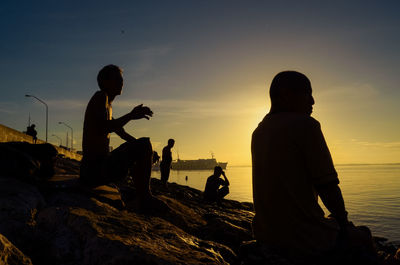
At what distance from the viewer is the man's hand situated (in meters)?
4.07

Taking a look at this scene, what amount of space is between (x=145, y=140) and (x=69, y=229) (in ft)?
5.09

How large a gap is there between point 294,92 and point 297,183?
69 cm

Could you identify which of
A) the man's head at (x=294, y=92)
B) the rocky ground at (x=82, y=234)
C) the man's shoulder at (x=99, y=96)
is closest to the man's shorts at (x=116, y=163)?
the rocky ground at (x=82, y=234)

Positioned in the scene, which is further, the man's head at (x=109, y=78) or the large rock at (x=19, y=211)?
the man's head at (x=109, y=78)

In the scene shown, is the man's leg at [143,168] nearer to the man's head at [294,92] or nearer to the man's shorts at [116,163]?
the man's shorts at [116,163]

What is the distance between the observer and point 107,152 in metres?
4.30

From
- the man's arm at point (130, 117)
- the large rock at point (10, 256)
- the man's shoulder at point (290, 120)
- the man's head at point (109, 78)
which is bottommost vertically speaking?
the large rock at point (10, 256)

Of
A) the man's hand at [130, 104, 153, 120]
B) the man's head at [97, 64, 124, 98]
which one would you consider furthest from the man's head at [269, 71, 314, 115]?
the man's head at [97, 64, 124, 98]

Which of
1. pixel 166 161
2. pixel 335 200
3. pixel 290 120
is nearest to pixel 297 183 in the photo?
pixel 335 200

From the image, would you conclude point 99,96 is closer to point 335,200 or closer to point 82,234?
point 82,234

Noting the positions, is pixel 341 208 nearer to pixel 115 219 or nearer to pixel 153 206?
pixel 115 219

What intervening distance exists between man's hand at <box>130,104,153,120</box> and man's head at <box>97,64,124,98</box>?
0.60m

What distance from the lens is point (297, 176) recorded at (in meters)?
2.21

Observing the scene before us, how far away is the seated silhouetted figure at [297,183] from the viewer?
209 centimetres
